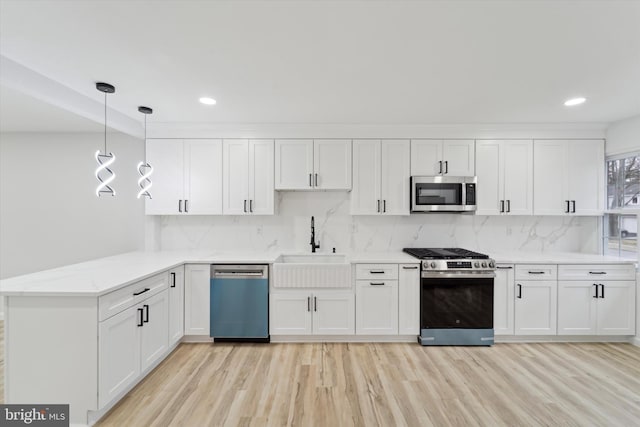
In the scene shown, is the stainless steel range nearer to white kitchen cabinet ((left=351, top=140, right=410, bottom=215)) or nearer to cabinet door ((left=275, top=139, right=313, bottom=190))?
white kitchen cabinet ((left=351, top=140, right=410, bottom=215))

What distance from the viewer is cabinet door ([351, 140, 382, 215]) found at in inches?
142

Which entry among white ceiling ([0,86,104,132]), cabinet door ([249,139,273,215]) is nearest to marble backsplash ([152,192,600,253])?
cabinet door ([249,139,273,215])

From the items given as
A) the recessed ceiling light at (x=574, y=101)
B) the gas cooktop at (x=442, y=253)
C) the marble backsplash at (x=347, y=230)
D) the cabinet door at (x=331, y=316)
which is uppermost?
the recessed ceiling light at (x=574, y=101)

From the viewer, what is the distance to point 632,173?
343cm

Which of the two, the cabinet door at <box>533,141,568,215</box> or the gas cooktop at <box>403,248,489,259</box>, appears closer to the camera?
the gas cooktop at <box>403,248,489,259</box>

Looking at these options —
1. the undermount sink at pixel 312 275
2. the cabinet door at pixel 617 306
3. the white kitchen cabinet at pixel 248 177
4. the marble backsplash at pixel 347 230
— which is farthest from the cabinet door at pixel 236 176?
the cabinet door at pixel 617 306

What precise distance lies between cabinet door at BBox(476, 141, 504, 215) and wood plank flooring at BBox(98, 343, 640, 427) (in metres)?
1.58

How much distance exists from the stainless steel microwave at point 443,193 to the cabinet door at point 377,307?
3.30 feet

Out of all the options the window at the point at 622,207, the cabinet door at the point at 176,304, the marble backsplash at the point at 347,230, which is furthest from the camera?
the marble backsplash at the point at 347,230

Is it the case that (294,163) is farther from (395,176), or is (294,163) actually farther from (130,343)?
(130,343)

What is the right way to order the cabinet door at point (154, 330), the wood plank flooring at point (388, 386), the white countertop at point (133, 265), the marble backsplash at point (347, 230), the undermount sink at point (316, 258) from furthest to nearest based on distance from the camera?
1. the marble backsplash at point (347, 230)
2. the undermount sink at point (316, 258)
3. the cabinet door at point (154, 330)
4. the wood plank flooring at point (388, 386)
5. the white countertop at point (133, 265)

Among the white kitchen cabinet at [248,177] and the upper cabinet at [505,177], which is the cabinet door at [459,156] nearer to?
the upper cabinet at [505,177]

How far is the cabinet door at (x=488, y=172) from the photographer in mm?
3602

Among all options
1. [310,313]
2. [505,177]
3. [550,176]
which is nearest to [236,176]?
[310,313]
